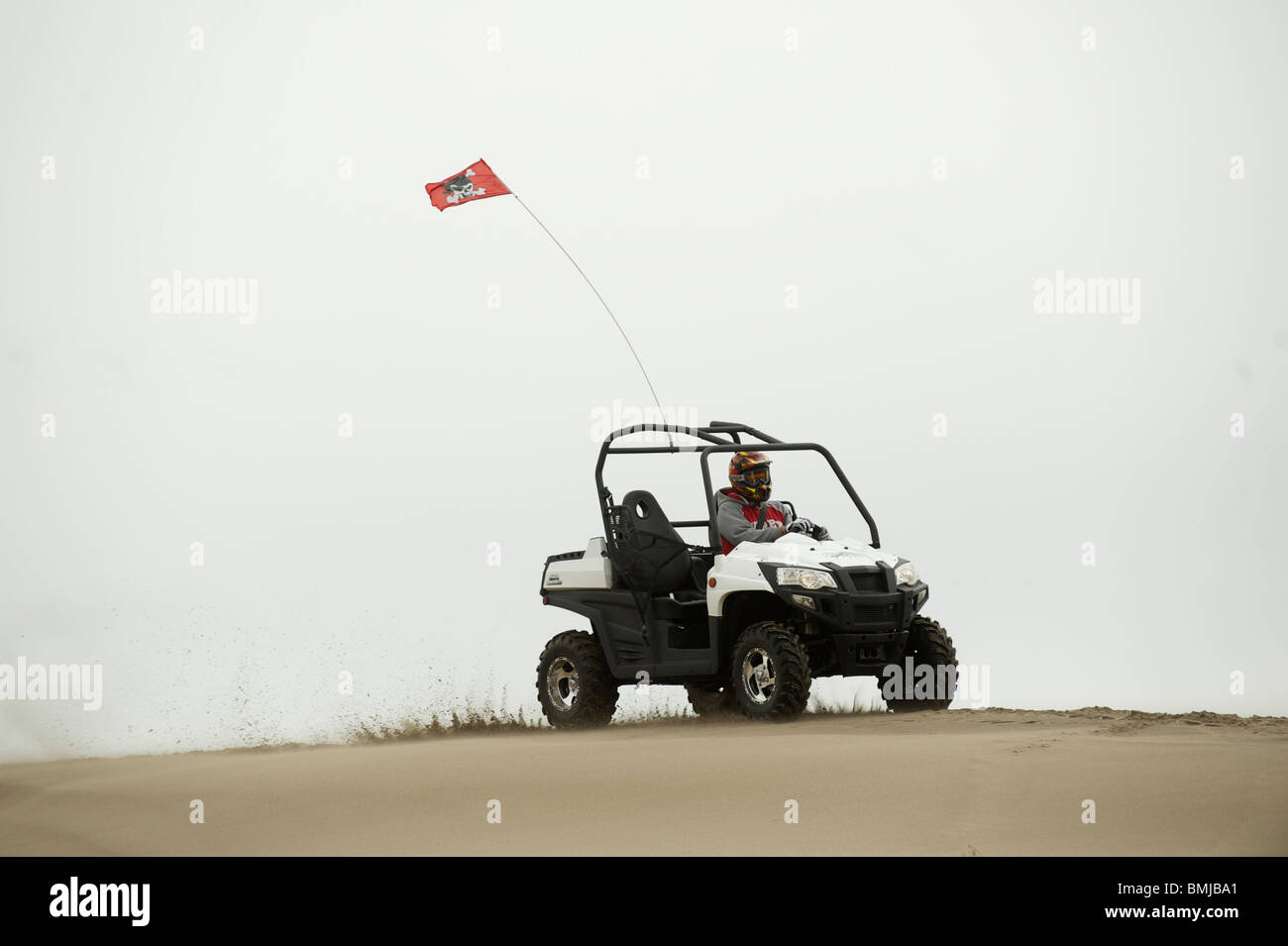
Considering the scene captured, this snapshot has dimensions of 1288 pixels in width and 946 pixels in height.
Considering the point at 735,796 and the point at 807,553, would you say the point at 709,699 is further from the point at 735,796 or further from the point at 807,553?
the point at 735,796

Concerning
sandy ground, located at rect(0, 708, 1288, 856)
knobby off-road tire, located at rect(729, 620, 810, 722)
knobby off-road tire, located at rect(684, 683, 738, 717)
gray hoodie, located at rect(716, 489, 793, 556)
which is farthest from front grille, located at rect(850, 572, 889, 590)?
knobby off-road tire, located at rect(684, 683, 738, 717)

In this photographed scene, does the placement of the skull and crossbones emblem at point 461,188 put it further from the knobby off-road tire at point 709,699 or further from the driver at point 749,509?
the knobby off-road tire at point 709,699

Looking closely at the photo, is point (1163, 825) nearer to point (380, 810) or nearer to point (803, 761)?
point (803, 761)

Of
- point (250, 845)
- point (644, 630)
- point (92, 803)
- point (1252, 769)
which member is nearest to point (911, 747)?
point (1252, 769)

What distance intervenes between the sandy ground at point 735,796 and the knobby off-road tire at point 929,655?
25.0 inches

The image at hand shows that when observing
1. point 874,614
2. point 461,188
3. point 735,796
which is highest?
point 461,188

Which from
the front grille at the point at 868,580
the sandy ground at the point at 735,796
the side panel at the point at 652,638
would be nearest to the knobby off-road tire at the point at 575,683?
the side panel at the point at 652,638

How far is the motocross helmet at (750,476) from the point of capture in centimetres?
1525

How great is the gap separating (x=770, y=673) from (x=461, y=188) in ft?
20.6

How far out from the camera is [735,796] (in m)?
11.2

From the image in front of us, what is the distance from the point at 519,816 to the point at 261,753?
5313 millimetres

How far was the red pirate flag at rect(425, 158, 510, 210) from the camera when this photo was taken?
17578mm

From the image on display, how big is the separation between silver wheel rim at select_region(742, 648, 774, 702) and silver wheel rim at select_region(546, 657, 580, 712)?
7.05ft

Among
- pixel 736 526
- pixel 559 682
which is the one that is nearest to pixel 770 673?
pixel 736 526
